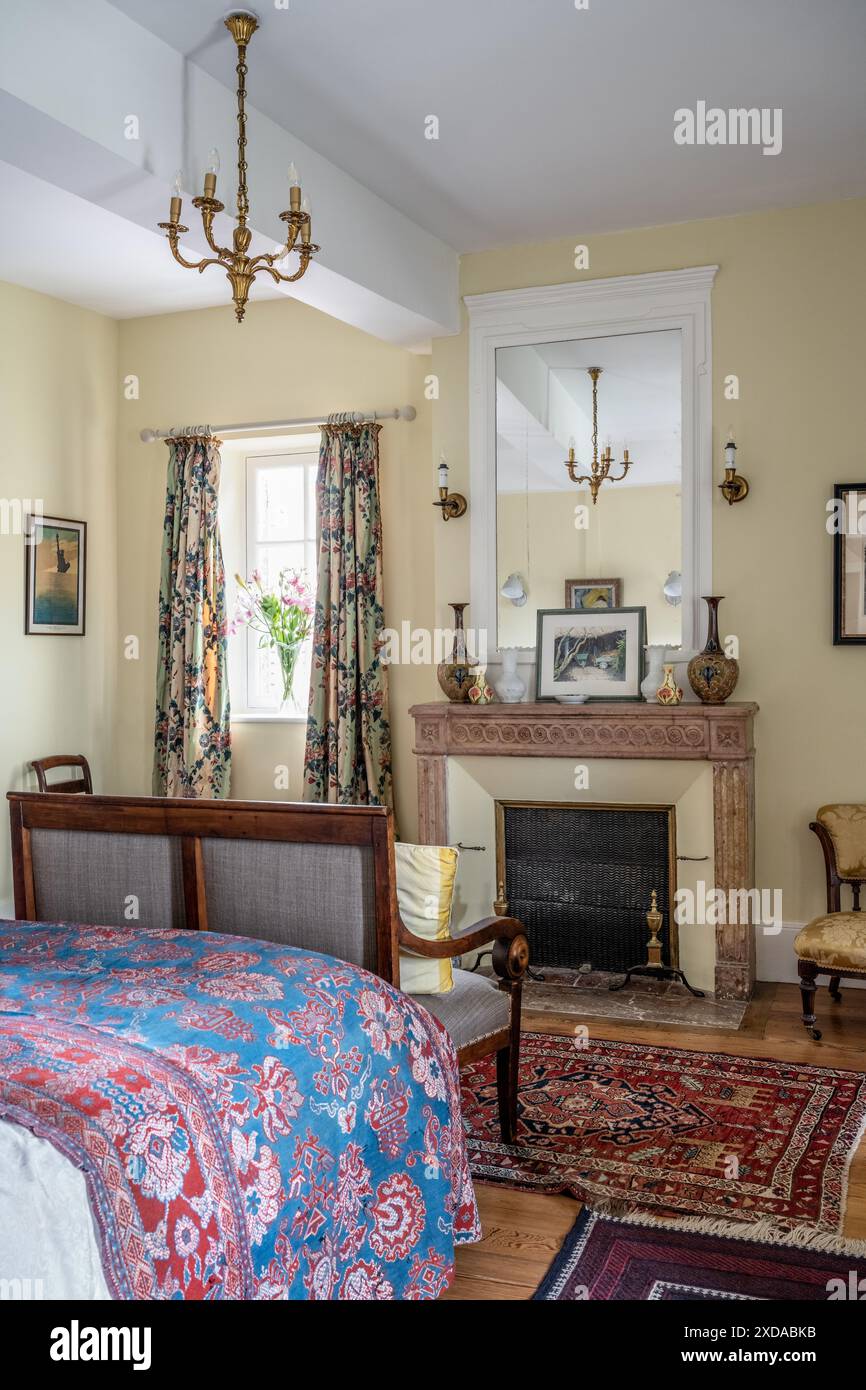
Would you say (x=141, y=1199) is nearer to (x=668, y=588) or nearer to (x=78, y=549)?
(x=668, y=588)

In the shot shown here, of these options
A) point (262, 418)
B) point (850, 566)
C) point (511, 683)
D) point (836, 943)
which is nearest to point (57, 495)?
point (262, 418)

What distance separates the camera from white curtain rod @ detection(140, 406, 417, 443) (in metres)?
5.54

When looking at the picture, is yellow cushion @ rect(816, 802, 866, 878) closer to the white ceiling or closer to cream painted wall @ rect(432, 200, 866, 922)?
cream painted wall @ rect(432, 200, 866, 922)

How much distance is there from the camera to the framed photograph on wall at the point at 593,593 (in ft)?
16.2

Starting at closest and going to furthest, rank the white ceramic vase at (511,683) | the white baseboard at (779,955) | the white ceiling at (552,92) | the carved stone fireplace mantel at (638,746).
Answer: the white ceiling at (552,92) → the carved stone fireplace mantel at (638,746) → the white baseboard at (779,955) → the white ceramic vase at (511,683)

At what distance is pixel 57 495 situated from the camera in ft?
19.0

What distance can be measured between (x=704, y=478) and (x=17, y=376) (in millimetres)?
3370

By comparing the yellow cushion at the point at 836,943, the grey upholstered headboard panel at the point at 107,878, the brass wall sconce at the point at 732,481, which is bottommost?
the yellow cushion at the point at 836,943

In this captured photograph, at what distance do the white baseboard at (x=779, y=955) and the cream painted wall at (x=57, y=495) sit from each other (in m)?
3.52

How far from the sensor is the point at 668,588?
4.87m

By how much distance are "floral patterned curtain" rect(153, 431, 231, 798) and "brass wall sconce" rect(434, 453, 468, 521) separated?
139cm

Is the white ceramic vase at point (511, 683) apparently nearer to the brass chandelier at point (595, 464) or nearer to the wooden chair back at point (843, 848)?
the brass chandelier at point (595, 464)

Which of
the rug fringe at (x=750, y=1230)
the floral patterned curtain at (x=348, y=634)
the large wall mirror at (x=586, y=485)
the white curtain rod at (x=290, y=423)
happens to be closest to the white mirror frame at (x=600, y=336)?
the large wall mirror at (x=586, y=485)

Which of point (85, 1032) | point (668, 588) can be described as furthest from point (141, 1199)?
point (668, 588)
